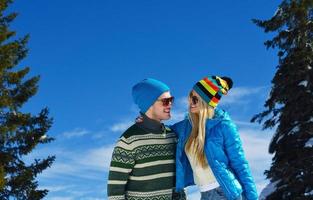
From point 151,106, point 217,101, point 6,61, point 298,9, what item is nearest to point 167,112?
point 151,106

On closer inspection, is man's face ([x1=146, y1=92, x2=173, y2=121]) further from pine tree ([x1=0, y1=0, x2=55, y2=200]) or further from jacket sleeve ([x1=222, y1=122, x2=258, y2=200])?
pine tree ([x1=0, y1=0, x2=55, y2=200])

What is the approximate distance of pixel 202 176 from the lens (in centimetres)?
601

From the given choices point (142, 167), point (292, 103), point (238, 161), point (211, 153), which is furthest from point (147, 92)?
point (292, 103)

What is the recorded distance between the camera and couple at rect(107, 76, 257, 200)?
5.86 metres

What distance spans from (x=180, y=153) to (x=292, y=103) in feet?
50.0

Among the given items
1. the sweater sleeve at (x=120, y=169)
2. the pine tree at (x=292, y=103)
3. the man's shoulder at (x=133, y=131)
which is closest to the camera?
the sweater sleeve at (x=120, y=169)

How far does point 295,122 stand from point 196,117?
15295mm

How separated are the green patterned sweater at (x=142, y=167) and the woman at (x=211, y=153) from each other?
0.53 ft

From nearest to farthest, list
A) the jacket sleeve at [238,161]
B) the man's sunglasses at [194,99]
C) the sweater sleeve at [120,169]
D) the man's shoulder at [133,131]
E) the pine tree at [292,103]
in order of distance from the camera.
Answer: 1. the jacket sleeve at [238,161]
2. the sweater sleeve at [120,169]
3. the man's shoulder at [133,131]
4. the man's sunglasses at [194,99]
5. the pine tree at [292,103]

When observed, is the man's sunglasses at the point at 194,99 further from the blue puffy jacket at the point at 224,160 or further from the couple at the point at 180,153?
the blue puffy jacket at the point at 224,160

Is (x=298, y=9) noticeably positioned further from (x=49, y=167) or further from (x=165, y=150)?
(x=165, y=150)

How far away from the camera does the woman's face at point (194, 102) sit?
6.18m

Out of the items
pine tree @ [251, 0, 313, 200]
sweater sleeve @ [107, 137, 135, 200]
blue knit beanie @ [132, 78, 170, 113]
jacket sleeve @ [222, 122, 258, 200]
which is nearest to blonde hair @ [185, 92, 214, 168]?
jacket sleeve @ [222, 122, 258, 200]

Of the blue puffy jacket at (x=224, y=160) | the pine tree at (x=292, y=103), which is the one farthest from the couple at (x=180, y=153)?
the pine tree at (x=292, y=103)
